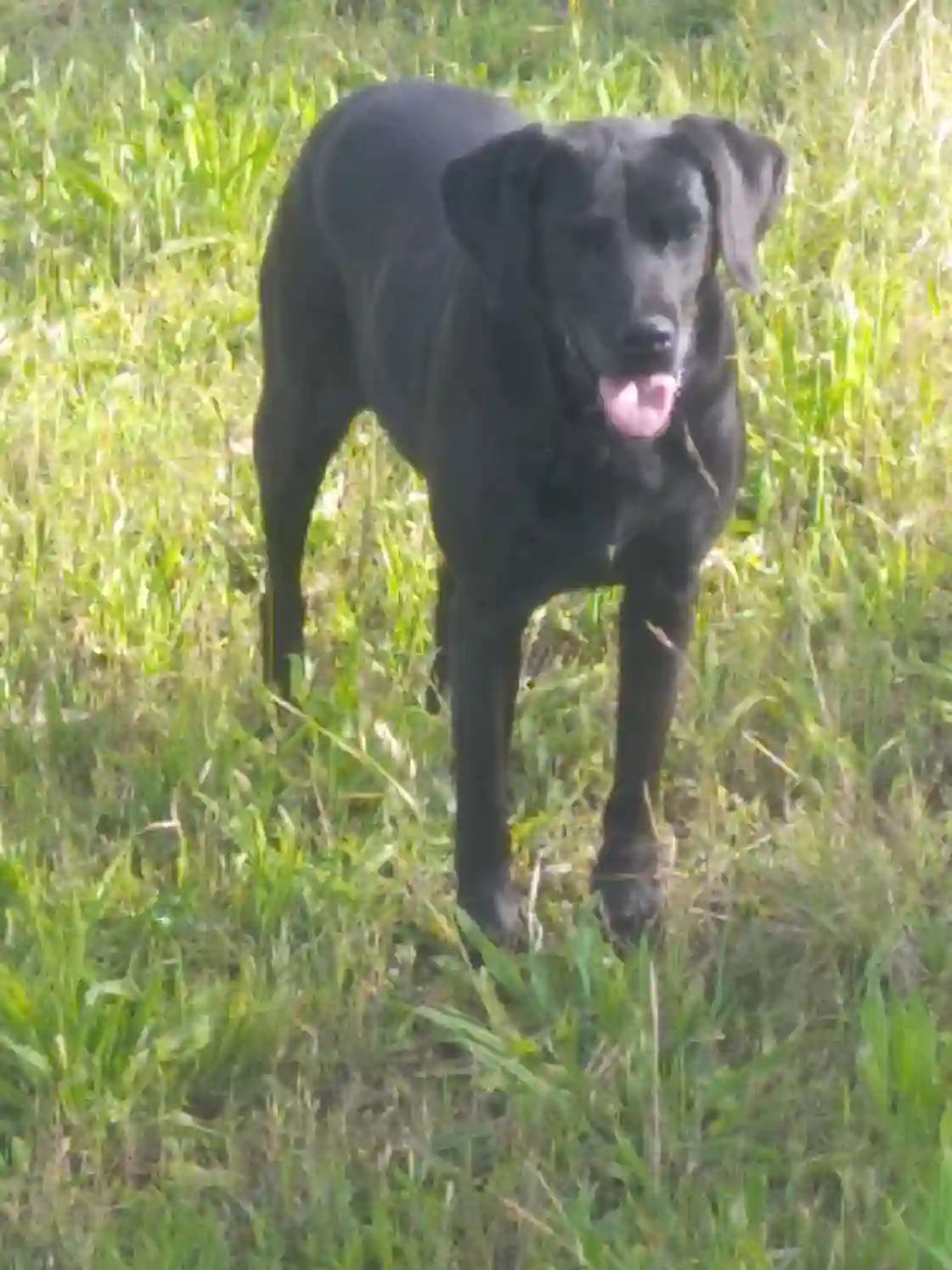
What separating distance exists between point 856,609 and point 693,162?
1.03 m

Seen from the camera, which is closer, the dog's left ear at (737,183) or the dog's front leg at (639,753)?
the dog's left ear at (737,183)

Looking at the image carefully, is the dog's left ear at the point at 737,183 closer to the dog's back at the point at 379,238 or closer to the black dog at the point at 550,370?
the black dog at the point at 550,370

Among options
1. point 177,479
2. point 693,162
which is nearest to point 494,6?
point 177,479

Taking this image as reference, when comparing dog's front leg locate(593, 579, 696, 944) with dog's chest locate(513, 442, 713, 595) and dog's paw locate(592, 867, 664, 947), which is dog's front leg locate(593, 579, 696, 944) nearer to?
dog's paw locate(592, 867, 664, 947)

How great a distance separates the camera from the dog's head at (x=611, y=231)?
2471 millimetres

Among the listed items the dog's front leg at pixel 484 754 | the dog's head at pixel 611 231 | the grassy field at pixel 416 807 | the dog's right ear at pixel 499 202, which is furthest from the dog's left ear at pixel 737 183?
the grassy field at pixel 416 807

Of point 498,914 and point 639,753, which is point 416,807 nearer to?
point 498,914

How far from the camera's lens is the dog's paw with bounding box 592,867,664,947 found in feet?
9.44

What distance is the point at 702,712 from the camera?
326 centimetres

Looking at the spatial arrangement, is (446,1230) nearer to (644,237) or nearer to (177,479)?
(644,237)

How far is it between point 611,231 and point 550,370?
20 centimetres

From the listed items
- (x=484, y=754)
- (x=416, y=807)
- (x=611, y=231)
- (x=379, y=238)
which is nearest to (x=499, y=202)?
(x=611, y=231)

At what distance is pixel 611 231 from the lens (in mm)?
2500

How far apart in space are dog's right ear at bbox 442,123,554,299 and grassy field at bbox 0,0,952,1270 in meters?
0.86
